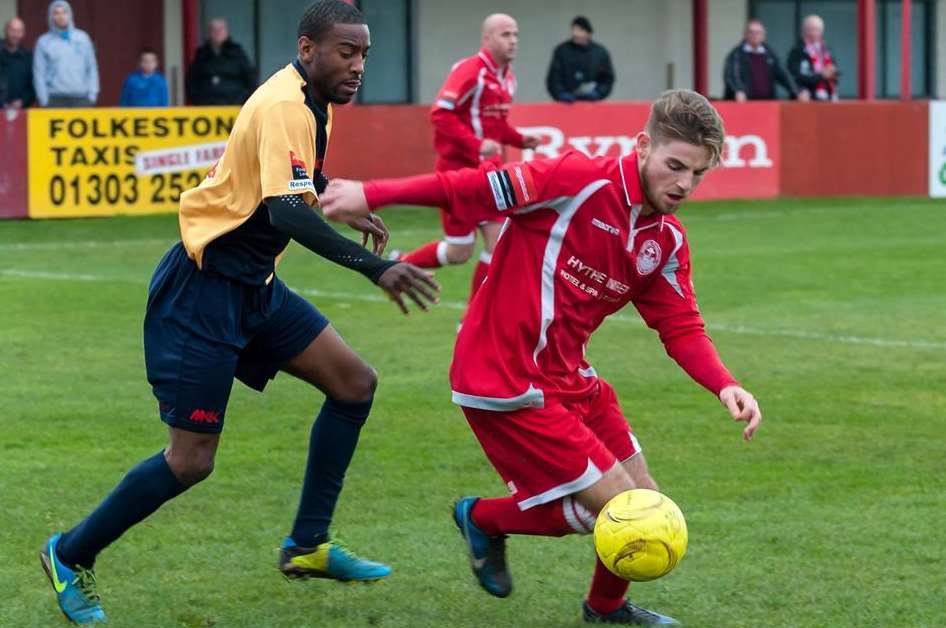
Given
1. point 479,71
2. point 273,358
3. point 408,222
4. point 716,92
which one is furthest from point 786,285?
point 716,92

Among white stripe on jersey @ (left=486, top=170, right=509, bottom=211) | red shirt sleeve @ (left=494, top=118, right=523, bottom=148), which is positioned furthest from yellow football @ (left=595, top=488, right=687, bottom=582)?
red shirt sleeve @ (left=494, top=118, right=523, bottom=148)

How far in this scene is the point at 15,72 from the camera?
64.1ft

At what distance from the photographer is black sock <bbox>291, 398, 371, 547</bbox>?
5930mm

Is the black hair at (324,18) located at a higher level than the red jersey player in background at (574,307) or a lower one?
higher

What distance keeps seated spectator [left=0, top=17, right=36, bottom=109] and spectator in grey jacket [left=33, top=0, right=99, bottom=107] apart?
0.13m

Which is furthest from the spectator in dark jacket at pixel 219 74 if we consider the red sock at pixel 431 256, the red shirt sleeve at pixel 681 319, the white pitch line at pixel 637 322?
the red shirt sleeve at pixel 681 319

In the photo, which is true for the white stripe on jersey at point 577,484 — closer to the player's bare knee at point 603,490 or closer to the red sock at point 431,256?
the player's bare knee at point 603,490

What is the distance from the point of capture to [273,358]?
577 cm

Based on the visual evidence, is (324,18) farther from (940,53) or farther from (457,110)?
(940,53)

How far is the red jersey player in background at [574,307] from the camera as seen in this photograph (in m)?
A: 5.08

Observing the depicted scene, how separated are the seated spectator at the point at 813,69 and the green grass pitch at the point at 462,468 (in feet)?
30.5

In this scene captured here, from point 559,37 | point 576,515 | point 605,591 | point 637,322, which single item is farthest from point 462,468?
point 559,37

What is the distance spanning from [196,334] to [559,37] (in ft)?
74.9

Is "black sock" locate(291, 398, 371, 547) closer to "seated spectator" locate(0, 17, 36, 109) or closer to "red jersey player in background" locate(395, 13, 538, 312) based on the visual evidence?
"red jersey player in background" locate(395, 13, 538, 312)
